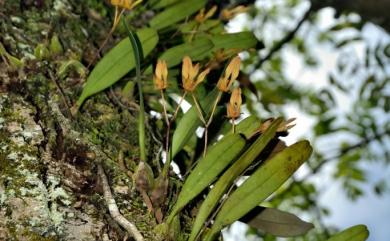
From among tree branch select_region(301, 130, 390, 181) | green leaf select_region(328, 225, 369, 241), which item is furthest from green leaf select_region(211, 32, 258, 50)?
tree branch select_region(301, 130, 390, 181)

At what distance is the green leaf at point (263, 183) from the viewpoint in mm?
837

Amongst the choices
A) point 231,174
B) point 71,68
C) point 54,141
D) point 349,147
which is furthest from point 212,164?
point 349,147

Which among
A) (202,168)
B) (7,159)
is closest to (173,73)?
(202,168)

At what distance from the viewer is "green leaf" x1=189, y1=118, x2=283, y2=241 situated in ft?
2.67

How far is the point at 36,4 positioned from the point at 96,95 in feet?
1.03

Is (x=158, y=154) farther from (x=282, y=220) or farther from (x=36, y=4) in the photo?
(x=36, y=4)

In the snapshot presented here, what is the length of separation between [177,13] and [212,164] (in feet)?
2.00

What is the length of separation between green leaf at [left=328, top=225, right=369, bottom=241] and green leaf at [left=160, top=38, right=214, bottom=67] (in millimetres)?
515

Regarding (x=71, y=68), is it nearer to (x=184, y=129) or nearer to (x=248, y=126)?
(x=184, y=129)

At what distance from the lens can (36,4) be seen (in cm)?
121

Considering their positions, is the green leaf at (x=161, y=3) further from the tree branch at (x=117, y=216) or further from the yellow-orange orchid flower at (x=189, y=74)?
the tree branch at (x=117, y=216)

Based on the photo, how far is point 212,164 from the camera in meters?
0.85

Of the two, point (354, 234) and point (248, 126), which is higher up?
point (248, 126)

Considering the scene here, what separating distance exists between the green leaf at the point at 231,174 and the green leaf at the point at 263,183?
3 centimetres
